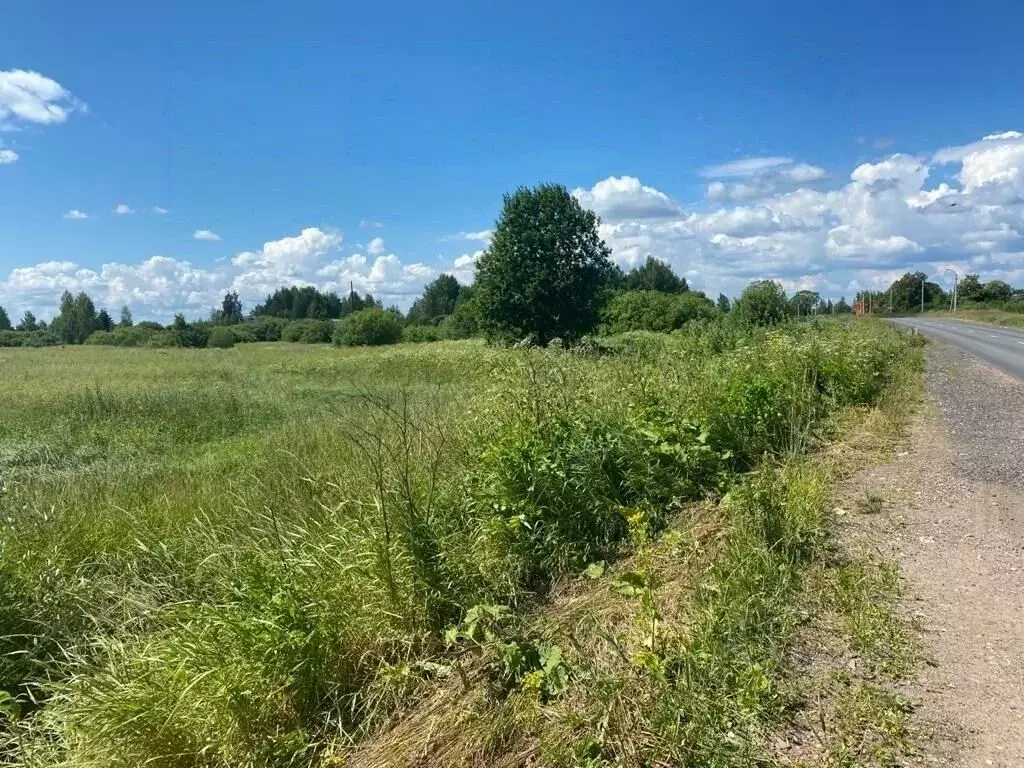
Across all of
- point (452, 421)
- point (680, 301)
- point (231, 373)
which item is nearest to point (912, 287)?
point (680, 301)

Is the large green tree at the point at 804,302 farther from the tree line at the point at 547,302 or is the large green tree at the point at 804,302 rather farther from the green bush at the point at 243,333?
the green bush at the point at 243,333

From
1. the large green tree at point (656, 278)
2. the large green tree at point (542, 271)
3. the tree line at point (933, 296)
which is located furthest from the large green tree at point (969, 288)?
the large green tree at point (542, 271)

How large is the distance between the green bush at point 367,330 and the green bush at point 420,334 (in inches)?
139

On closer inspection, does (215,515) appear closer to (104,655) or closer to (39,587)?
(39,587)

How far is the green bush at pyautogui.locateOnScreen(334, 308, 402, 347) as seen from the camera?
6281cm

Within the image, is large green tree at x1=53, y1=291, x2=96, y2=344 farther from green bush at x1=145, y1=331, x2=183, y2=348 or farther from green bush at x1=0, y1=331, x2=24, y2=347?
green bush at x1=145, y1=331, x2=183, y2=348

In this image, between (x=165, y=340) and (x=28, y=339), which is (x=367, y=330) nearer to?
(x=165, y=340)

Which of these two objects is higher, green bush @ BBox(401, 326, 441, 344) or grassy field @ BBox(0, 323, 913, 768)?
green bush @ BBox(401, 326, 441, 344)

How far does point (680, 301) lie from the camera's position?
55.0 metres

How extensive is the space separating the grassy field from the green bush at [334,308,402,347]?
55.4m

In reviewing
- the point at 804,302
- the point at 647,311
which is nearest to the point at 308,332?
the point at 647,311

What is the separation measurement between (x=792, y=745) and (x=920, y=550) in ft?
7.85

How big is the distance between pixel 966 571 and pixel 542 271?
36295 mm

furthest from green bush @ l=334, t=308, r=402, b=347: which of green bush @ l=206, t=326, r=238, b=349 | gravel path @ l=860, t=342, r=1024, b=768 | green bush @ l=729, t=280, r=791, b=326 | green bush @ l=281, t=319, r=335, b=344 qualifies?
gravel path @ l=860, t=342, r=1024, b=768
